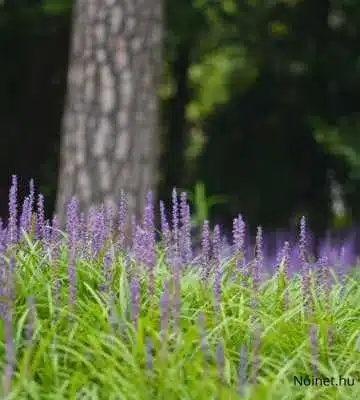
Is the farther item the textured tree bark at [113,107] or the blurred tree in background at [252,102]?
the blurred tree in background at [252,102]

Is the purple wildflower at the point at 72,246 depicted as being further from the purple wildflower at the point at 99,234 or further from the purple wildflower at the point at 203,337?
the purple wildflower at the point at 203,337

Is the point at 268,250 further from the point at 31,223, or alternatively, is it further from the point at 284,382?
the point at 284,382

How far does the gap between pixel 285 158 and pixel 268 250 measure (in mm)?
4861

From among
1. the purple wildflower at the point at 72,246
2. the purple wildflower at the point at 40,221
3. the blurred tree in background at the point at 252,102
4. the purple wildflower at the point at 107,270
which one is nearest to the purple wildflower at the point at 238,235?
the purple wildflower at the point at 107,270

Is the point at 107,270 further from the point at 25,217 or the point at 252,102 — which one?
the point at 252,102

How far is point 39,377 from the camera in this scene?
13.6ft

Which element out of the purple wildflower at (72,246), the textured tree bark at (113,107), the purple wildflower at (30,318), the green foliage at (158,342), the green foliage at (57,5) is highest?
the green foliage at (57,5)

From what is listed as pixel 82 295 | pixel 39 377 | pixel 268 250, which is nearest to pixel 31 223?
pixel 82 295

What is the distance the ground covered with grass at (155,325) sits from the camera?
392 centimetres

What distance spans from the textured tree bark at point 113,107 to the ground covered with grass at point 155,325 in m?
3.32

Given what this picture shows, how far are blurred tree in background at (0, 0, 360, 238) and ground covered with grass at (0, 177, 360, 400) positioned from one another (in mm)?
8154

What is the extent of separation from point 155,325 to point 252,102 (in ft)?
36.3

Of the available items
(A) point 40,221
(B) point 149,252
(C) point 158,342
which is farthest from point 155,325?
(A) point 40,221

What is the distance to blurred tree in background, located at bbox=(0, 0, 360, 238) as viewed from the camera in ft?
44.9
